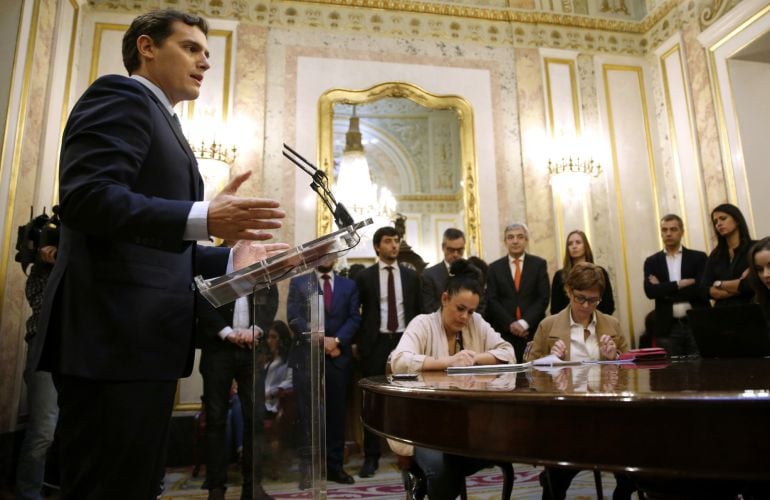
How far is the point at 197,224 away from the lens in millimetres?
995

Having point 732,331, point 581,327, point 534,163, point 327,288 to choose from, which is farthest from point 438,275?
point 732,331

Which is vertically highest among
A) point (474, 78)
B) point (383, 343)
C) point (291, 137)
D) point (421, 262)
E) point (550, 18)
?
point (550, 18)

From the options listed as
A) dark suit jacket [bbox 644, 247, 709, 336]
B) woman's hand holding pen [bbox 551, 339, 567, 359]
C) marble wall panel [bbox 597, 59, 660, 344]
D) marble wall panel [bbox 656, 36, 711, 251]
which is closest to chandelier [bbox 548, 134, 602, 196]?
marble wall panel [bbox 597, 59, 660, 344]

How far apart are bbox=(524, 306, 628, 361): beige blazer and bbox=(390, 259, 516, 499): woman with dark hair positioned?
7.8 inches

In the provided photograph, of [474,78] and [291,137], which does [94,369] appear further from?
[474,78]

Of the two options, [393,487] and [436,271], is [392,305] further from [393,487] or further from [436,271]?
[393,487]

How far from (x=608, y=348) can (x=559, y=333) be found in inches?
8.9

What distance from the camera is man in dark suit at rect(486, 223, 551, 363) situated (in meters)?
3.80

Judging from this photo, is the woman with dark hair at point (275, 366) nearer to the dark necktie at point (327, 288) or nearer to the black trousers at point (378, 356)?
the dark necktie at point (327, 288)

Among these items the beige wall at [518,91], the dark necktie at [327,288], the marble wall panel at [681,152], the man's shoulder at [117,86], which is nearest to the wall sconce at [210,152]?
the beige wall at [518,91]

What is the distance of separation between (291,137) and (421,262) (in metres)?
1.56

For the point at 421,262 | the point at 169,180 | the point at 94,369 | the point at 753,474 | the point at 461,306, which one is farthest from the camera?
the point at 421,262

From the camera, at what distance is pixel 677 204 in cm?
494

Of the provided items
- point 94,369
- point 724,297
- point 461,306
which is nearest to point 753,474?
point 94,369
